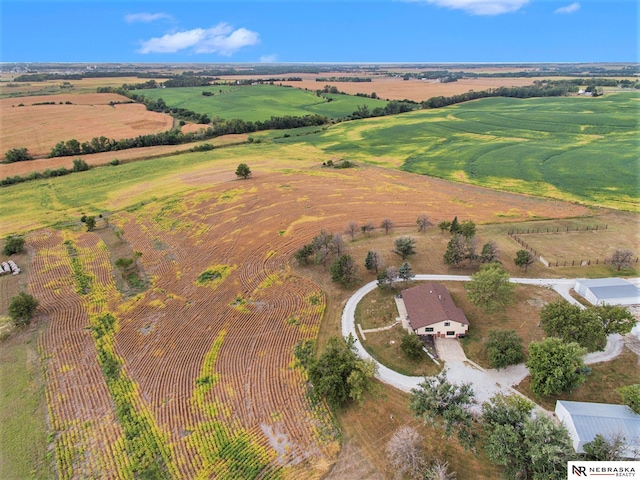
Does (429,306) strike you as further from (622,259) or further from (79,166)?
(79,166)

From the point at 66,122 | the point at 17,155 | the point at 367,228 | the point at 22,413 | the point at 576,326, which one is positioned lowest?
the point at 22,413

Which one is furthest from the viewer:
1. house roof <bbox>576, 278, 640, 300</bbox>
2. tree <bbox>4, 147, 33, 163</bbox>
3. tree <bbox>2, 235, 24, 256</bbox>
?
tree <bbox>4, 147, 33, 163</bbox>

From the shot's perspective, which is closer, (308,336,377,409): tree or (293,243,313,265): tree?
(308,336,377,409): tree

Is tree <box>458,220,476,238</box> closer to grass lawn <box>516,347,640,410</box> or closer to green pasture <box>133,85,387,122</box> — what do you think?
grass lawn <box>516,347,640,410</box>

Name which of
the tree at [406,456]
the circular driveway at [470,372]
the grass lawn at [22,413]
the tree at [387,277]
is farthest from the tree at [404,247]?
the grass lawn at [22,413]

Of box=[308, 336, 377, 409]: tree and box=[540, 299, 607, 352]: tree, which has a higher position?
box=[540, 299, 607, 352]: tree

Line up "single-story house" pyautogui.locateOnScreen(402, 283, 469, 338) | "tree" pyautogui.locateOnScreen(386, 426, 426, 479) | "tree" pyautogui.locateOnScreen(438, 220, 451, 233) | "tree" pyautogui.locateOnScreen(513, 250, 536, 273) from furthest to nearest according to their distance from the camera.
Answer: "tree" pyautogui.locateOnScreen(438, 220, 451, 233) → "tree" pyautogui.locateOnScreen(513, 250, 536, 273) → "single-story house" pyautogui.locateOnScreen(402, 283, 469, 338) → "tree" pyautogui.locateOnScreen(386, 426, 426, 479)

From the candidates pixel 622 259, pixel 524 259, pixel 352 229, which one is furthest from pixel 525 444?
pixel 352 229

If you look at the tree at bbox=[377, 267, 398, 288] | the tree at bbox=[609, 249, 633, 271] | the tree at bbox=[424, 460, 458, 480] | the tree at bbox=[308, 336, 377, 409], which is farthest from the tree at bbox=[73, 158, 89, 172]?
the tree at bbox=[609, 249, 633, 271]

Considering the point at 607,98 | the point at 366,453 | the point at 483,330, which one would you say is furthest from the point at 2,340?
the point at 607,98
